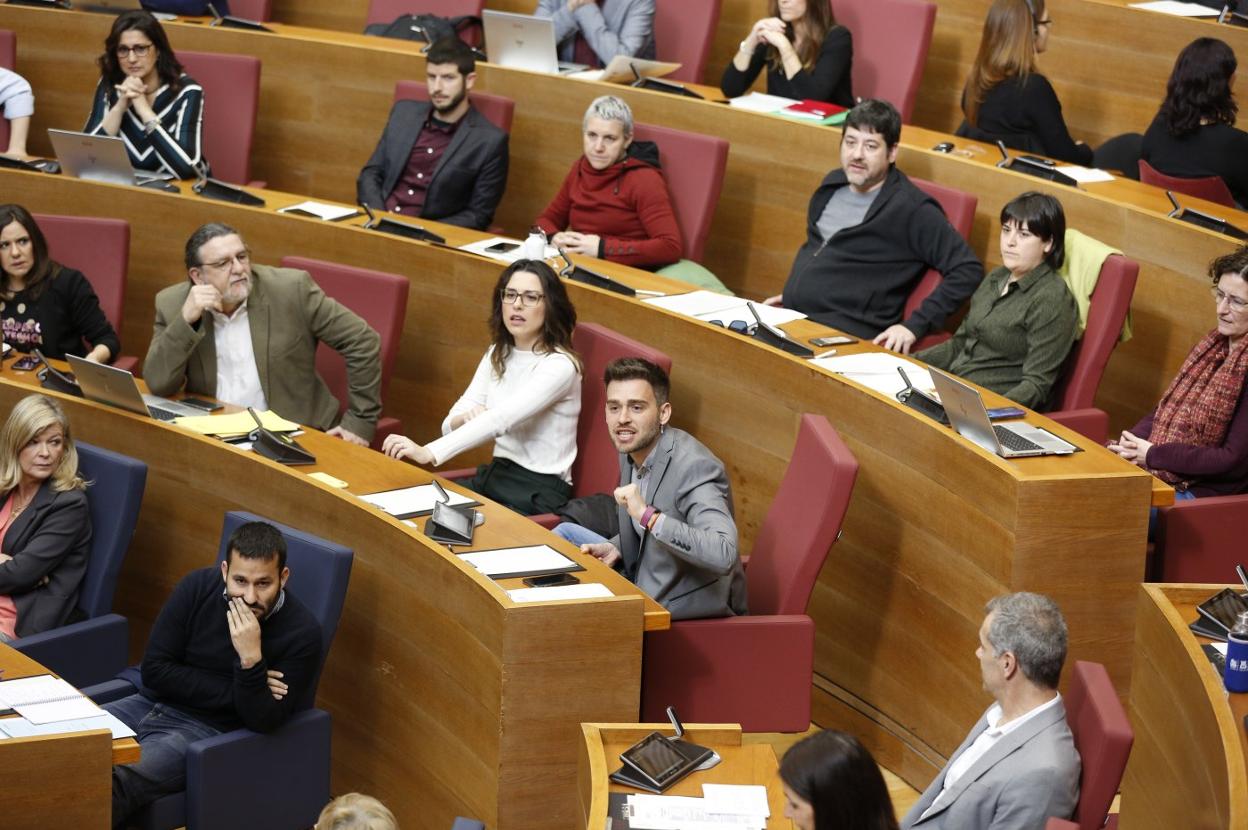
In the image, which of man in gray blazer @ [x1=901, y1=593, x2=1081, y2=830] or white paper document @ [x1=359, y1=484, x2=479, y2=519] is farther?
white paper document @ [x1=359, y1=484, x2=479, y2=519]

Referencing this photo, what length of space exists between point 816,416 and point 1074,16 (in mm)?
2466

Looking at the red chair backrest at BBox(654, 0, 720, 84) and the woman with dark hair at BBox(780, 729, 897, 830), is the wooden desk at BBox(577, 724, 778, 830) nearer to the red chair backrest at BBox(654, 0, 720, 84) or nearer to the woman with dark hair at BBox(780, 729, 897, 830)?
the woman with dark hair at BBox(780, 729, 897, 830)

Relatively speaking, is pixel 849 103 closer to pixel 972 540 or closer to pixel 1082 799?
pixel 972 540

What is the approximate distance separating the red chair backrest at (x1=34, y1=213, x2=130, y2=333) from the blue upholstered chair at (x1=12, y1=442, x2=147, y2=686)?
113 centimetres

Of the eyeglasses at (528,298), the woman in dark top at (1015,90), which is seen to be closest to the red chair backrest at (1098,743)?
the eyeglasses at (528,298)

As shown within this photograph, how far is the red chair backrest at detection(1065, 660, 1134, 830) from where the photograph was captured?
2.39m

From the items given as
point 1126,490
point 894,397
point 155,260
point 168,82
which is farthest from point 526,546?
point 168,82

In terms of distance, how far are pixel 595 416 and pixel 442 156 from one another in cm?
147

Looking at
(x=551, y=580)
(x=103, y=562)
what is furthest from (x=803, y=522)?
(x=103, y=562)

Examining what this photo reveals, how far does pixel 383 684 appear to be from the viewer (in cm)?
355

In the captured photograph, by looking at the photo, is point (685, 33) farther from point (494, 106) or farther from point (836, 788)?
point (836, 788)

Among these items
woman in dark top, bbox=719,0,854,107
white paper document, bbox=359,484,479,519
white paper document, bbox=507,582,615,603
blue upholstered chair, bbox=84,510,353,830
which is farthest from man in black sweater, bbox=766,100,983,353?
blue upholstered chair, bbox=84,510,353,830

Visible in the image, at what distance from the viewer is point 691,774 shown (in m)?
2.73

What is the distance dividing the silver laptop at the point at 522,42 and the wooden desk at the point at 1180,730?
3079 mm
